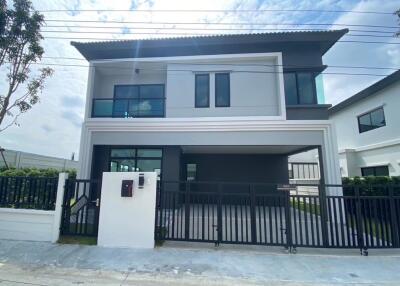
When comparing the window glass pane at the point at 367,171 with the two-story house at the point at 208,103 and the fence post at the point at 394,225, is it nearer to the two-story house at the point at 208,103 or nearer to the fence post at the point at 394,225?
the two-story house at the point at 208,103

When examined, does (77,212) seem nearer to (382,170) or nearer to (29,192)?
(29,192)

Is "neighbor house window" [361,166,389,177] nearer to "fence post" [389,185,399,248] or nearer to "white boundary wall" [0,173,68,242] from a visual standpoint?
"fence post" [389,185,399,248]

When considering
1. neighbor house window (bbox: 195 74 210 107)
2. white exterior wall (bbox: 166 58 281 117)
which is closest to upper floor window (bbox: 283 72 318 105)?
white exterior wall (bbox: 166 58 281 117)

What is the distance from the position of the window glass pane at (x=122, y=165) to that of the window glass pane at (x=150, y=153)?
560 mm

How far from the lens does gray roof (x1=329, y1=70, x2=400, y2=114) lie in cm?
1139

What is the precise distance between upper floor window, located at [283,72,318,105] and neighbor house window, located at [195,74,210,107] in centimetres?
348

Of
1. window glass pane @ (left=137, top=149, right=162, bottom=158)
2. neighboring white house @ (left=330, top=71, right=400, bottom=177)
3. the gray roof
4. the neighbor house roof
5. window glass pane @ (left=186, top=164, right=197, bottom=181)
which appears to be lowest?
window glass pane @ (left=186, top=164, right=197, bottom=181)

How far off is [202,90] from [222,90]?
3.05 ft

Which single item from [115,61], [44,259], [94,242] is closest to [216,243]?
[94,242]

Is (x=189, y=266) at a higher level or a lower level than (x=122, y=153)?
lower

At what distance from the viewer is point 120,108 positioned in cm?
1071

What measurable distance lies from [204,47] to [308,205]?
7938 mm

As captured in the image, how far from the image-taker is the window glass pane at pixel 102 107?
1069cm

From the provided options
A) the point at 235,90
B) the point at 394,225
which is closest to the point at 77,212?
the point at 235,90
